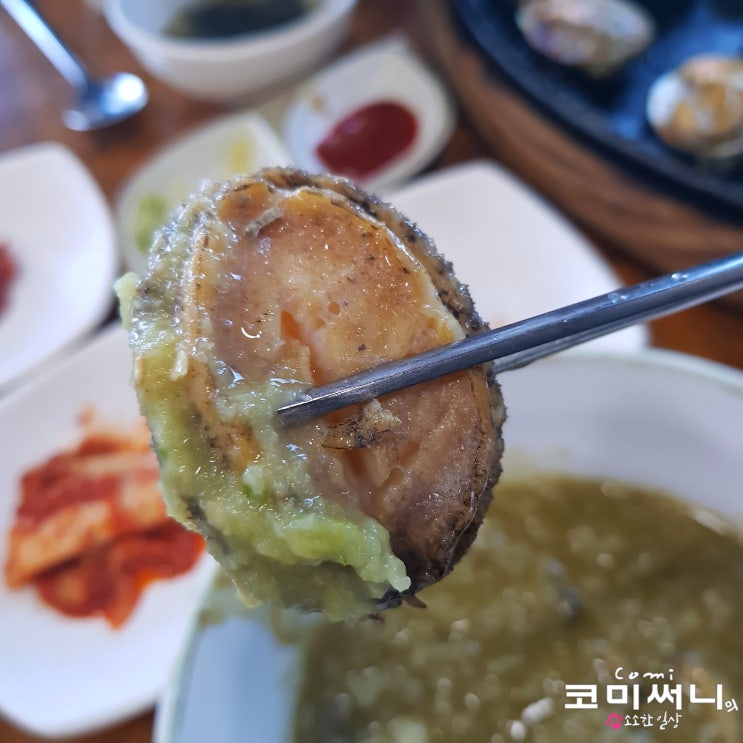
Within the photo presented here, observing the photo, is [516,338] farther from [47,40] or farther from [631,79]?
[47,40]

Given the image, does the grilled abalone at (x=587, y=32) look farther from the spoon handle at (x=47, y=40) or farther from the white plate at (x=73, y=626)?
the spoon handle at (x=47, y=40)

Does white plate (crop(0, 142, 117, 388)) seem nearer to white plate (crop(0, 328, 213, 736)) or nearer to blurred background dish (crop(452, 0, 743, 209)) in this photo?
white plate (crop(0, 328, 213, 736))

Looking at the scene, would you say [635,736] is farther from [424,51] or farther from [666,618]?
[424,51]

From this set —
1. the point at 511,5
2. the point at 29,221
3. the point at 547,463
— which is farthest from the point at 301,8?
the point at 547,463

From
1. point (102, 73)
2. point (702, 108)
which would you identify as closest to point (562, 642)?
point (702, 108)

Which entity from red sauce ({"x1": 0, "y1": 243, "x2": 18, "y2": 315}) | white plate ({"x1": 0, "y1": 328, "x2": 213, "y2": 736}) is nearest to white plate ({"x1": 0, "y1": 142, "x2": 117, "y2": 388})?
red sauce ({"x1": 0, "y1": 243, "x2": 18, "y2": 315})
